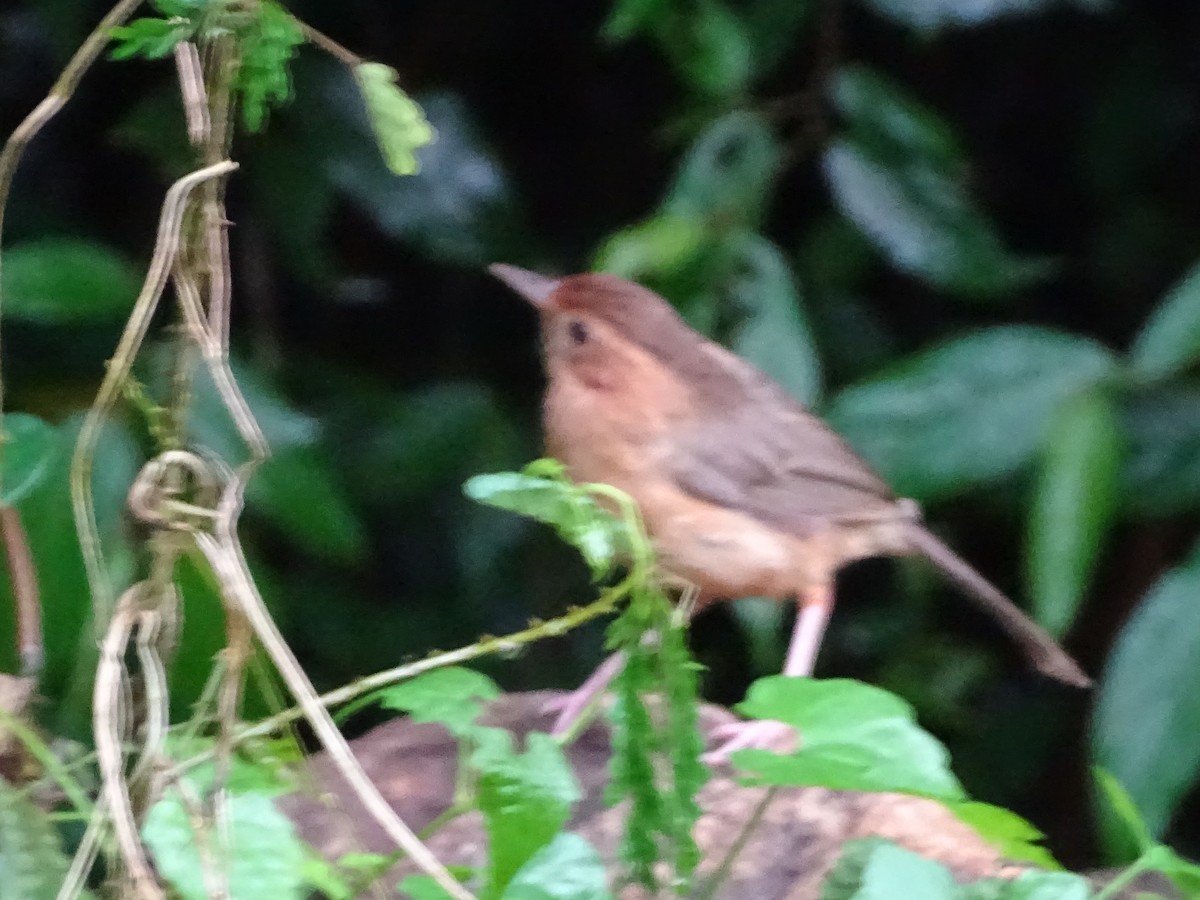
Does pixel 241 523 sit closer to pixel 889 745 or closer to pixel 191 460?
pixel 191 460

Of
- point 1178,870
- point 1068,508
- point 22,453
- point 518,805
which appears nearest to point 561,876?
point 518,805

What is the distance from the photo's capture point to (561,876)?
2.96ft

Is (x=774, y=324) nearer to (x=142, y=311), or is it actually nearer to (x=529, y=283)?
(x=529, y=283)

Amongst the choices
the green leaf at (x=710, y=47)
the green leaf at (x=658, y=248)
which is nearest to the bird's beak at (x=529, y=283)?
the green leaf at (x=658, y=248)

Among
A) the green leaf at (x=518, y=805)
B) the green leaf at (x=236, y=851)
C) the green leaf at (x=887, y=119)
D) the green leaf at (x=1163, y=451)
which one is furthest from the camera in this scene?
the green leaf at (x=887, y=119)

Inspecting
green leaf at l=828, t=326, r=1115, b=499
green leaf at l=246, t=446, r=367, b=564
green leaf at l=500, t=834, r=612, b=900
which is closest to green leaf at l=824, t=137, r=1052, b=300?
green leaf at l=828, t=326, r=1115, b=499

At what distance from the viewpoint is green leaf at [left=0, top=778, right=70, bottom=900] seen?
91 cm

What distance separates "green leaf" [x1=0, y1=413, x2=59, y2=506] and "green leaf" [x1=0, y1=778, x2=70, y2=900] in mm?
371

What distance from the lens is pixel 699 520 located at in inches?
73.2

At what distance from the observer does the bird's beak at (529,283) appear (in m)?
1.97

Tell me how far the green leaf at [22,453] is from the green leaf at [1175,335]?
134cm

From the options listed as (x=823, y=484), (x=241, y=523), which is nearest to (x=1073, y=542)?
(x=823, y=484)

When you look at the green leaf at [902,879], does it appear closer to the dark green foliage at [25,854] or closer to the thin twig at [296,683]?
the thin twig at [296,683]

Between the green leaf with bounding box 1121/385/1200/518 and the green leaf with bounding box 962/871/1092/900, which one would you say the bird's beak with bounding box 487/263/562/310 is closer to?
the green leaf with bounding box 1121/385/1200/518
